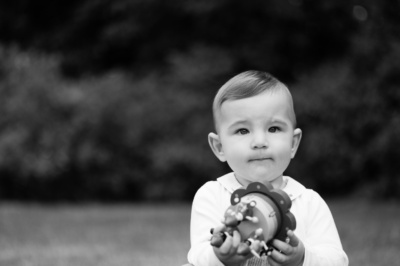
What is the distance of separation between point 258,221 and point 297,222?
42cm

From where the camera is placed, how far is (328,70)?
10.1m

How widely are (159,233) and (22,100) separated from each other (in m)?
5.38

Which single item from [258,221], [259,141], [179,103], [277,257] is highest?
[179,103]

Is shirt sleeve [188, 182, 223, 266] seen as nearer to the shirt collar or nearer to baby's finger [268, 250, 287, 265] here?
the shirt collar

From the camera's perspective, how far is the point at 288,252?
2123 millimetres

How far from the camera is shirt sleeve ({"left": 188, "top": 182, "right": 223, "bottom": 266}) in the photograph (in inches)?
94.5

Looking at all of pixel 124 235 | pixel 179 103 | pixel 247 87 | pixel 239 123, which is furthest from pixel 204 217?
pixel 179 103

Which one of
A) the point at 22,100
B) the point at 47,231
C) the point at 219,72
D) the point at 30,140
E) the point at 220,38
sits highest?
the point at 220,38

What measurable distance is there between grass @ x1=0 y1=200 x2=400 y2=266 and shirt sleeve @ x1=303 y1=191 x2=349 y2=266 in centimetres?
189

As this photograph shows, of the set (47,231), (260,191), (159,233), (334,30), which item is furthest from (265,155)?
(334,30)

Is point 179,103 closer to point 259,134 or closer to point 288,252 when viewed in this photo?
point 259,134

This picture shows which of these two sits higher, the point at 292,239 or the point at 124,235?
the point at 124,235

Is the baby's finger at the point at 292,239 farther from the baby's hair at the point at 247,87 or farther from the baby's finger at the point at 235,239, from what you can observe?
the baby's hair at the point at 247,87

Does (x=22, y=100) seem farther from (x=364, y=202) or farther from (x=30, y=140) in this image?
(x=364, y=202)
